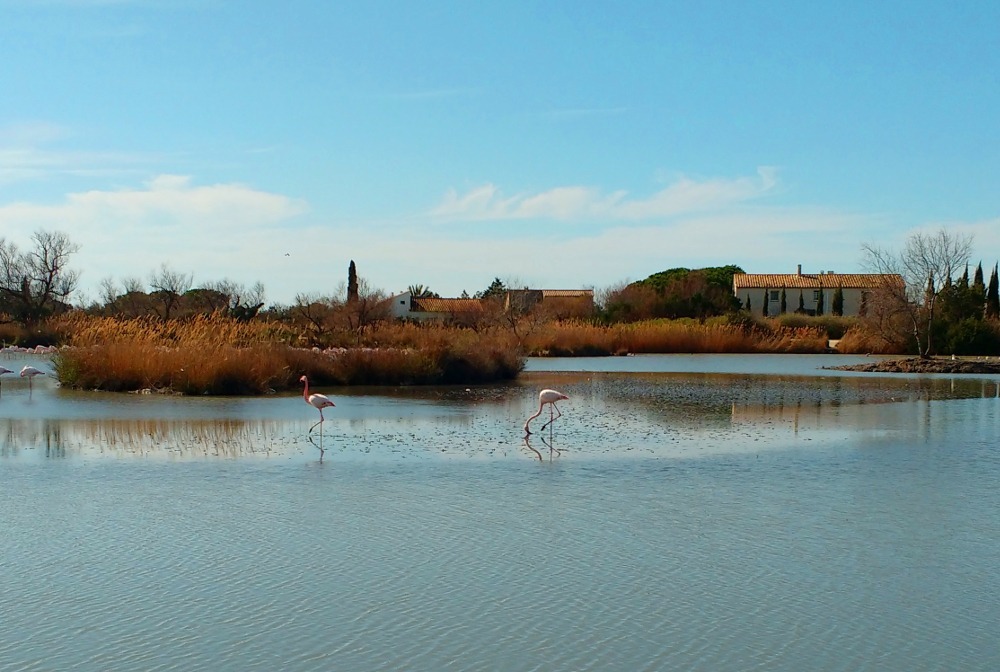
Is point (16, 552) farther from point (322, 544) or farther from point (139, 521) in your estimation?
point (322, 544)

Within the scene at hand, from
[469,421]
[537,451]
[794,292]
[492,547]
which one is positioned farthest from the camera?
[794,292]

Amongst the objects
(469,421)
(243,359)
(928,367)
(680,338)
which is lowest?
(469,421)

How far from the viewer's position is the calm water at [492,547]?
552 cm

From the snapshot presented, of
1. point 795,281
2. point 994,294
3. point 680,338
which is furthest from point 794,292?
point 680,338

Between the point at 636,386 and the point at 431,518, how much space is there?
15.4 meters

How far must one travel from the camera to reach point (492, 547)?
748 centimetres

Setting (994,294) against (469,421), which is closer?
(469,421)

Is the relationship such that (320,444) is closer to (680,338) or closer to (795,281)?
(680,338)

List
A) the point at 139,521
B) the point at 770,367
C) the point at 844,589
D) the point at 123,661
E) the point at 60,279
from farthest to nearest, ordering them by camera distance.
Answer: the point at 60,279, the point at 770,367, the point at 139,521, the point at 844,589, the point at 123,661

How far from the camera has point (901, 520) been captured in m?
8.52

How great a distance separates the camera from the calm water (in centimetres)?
552

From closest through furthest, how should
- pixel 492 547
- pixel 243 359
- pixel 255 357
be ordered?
pixel 492 547 → pixel 243 359 → pixel 255 357

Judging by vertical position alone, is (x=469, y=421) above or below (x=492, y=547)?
above

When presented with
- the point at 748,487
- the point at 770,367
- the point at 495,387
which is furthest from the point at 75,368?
the point at 770,367
